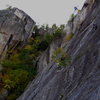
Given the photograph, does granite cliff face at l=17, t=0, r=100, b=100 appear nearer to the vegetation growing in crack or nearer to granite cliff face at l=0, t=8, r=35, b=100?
the vegetation growing in crack

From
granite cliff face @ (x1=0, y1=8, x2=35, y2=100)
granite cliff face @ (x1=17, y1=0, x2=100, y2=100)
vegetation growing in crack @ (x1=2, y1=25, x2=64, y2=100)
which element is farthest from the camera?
granite cliff face @ (x1=0, y1=8, x2=35, y2=100)

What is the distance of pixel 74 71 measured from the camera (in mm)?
16344

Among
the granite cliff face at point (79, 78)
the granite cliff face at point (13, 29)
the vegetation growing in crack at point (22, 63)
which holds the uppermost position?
the granite cliff face at point (13, 29)

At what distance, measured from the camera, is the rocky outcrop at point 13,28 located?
3775cm

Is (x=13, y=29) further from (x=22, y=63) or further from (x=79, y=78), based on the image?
(x=79, y=78)

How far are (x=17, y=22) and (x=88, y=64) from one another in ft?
84.8

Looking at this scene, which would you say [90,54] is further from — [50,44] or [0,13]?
[0,13]

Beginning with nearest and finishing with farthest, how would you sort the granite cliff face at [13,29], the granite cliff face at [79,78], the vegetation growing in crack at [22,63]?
the granite cliff face at [79,78] < the vegetation growing in crack at [22,63] < the granite cliff face at [13,29]

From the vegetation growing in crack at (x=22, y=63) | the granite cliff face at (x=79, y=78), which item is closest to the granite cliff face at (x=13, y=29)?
the vegetation growing in crack at (x=22, y=63)

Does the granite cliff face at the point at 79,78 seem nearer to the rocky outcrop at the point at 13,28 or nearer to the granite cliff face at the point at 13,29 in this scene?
the granite cliff face at the point at 13,29

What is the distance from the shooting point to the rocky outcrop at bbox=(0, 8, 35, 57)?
37750 mm

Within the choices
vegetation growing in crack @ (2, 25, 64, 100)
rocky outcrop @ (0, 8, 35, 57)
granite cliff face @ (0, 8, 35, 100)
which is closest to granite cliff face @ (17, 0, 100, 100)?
vegetation growing in crack @ (2, 25, 64, 100)

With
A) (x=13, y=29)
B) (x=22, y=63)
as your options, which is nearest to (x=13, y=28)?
(x=13, y=29)

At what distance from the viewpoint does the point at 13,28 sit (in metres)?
38.8
